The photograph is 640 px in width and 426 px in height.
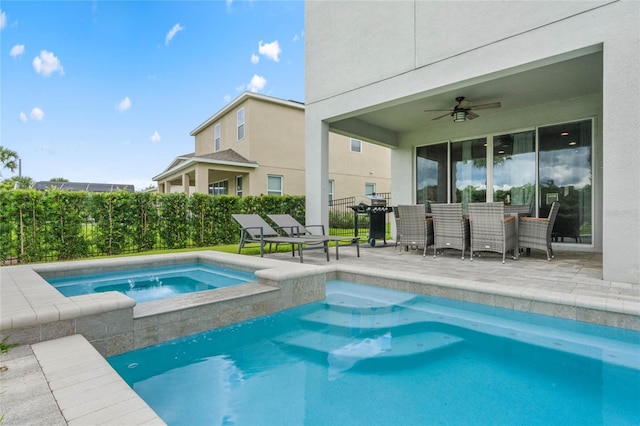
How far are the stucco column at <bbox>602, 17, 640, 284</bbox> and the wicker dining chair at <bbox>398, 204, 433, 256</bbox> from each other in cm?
285

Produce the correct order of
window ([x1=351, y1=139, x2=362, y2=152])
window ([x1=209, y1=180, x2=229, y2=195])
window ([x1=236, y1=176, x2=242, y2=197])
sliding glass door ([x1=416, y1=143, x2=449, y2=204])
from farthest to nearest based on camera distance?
window ([x1=351, y1=139, x2=362, y2=152]) → window ([x1=209, y1=180, x2=229, y2=195]) → window ([x1=236, y1=176, x2=242, y2=197]) → sliding glass door ([x1=416, y1=143, x2=449, y2=204])

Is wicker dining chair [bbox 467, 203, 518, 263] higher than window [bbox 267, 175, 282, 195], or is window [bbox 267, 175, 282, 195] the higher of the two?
window [bbox 267, 175, 282, 195]

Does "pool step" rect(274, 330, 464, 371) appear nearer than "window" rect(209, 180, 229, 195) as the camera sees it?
Yes

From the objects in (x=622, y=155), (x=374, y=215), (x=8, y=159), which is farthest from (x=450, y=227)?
(x=8, y=159)

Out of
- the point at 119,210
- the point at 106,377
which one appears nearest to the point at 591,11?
the point at 106,377

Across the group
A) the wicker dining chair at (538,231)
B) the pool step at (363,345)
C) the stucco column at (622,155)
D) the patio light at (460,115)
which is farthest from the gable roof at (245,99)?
the pool step at (363,345)

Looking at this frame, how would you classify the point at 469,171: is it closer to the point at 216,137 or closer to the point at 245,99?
the point at 245,99

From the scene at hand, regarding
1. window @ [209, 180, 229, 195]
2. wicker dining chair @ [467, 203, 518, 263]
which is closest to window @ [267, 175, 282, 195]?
window @ [209, 180, 229, 195]

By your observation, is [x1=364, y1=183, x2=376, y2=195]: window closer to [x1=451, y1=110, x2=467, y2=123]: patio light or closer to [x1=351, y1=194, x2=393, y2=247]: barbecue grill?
[x1=351, y1=194, x2=393, y2=247]: barbecue grill

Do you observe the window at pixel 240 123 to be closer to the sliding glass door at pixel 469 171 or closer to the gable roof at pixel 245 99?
the gable roof at pixel 245 99

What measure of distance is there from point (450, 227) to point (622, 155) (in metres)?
2.71

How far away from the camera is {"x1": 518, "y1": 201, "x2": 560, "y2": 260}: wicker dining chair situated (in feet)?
19.4

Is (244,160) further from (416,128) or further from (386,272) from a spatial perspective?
(386,272)

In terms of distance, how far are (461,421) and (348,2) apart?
27.4ft
